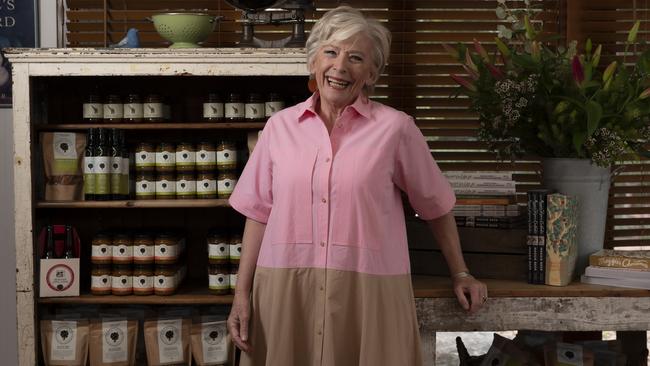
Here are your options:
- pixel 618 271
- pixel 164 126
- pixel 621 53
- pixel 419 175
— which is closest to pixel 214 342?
pixel 164 126

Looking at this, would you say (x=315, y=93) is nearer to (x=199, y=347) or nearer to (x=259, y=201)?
(x=259, y=201)

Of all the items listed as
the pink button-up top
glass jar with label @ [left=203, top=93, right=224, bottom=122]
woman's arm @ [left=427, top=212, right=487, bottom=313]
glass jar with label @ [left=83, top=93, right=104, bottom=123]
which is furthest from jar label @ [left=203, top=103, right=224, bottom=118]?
woman's arm @ [left=427, top=212, right=487, bottom=313]

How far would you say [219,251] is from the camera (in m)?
2.73

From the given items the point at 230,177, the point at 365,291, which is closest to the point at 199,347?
the point at 230,177

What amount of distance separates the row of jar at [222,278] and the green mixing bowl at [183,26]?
76 cm

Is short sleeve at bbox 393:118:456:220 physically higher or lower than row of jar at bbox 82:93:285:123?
lower

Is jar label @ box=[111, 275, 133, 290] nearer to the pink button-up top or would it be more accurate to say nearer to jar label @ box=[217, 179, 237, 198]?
jar label @ box=[217, 179, 237, 198]

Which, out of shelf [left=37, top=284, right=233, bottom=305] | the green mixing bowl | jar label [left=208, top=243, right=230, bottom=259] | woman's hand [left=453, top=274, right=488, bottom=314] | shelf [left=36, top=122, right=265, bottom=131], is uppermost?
the green mixing bowl

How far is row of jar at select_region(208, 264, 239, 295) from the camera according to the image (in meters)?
2.72

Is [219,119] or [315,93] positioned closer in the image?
[315,93]

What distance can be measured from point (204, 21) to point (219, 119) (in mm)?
336

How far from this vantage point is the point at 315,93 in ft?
6.78

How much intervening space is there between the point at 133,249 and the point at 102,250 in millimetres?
104

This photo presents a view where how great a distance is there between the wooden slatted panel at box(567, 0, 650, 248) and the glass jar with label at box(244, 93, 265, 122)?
1.80m
